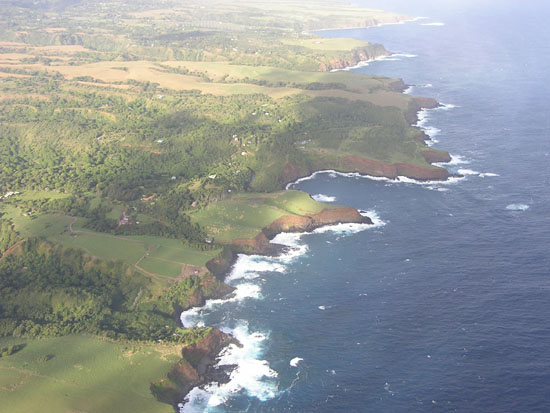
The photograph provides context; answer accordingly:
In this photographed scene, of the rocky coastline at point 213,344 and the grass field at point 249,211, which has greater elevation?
the grass field at point 249,211

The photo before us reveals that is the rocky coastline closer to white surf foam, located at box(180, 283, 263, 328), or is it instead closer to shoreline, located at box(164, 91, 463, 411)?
shoreline, located at box(164, 91, 463, 411)

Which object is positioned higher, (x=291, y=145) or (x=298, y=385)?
(x=291, y=145)

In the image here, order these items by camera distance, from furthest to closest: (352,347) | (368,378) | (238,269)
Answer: (238,269)
(352,347)
(368,378)

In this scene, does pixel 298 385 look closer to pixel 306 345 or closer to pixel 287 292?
pixel 306 345

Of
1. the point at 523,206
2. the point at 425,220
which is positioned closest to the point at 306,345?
the point at 425,220

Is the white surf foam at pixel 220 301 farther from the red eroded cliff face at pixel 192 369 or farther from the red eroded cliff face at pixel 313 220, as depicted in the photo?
the red eroded cliff face at pixel 313 220

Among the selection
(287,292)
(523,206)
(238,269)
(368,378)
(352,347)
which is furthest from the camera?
(523,206)

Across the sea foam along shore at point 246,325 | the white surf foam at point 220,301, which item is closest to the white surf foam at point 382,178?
the sea foam along shore at point 246,325
